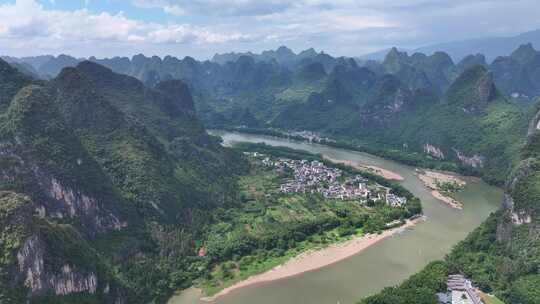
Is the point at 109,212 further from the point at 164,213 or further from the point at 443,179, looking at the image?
the point at 443,179

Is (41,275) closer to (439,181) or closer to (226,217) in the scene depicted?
(226,217)

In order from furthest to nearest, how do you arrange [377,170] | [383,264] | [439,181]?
[377,170], [439,181], [383,264]

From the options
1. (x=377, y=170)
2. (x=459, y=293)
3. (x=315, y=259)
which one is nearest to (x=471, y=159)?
(x=377, y=170)

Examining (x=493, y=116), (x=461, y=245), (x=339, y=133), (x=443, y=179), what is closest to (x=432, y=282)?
(x=461, y=245)

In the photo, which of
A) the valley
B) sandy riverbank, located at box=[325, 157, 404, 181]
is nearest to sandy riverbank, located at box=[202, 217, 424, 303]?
the valley

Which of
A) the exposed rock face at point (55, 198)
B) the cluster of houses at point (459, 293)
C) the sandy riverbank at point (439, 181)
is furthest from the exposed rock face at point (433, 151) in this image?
the exposed rock face at point (55, 198)
